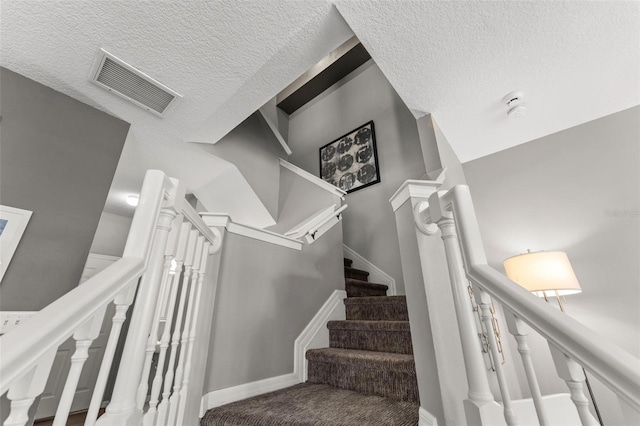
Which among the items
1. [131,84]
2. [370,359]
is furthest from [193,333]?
[131,84]

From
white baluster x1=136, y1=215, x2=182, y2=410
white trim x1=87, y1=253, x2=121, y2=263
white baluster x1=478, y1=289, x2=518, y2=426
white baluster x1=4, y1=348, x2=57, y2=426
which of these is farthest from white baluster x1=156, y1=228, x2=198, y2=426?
white trim x1=87, y1=253, x2=121, y2=263

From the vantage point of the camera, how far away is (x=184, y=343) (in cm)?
Answer: 123

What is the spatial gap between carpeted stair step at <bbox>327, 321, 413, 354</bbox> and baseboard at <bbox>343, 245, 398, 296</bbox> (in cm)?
108

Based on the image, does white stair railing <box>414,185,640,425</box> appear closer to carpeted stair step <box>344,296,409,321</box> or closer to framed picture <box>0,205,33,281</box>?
carpeted stair step <box>344,296,409,321</box>

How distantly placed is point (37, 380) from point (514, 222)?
110 inches

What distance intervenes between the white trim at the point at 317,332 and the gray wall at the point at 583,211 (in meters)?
1.34

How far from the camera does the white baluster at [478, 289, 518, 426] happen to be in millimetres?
723

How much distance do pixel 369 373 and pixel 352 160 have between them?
9.24 ft

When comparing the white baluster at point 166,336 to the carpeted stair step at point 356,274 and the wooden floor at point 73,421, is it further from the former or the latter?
the wooden floor at point 73,421

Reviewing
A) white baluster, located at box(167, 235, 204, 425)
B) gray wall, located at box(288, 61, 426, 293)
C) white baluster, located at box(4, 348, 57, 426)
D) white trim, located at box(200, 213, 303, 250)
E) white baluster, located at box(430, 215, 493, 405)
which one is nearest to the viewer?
white baluster, located at box(4, 348, 57, 426)

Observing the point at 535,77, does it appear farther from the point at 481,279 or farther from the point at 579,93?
the point at 481,279

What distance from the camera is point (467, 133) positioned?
2.30 m

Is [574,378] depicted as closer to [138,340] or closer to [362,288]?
[138,340]

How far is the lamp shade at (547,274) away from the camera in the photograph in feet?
5.40
